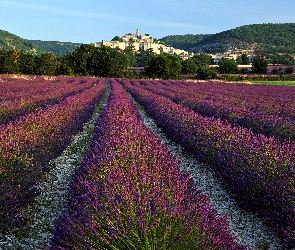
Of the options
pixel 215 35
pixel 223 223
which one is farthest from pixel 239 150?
pixel 215 35

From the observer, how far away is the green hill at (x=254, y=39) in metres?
135

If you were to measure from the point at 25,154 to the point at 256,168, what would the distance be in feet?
10.9

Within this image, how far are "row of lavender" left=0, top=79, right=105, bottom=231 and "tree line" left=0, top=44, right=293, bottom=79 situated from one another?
1780 inches

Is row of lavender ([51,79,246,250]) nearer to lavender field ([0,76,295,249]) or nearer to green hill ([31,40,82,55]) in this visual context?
lavender field ([0,76,295,249])

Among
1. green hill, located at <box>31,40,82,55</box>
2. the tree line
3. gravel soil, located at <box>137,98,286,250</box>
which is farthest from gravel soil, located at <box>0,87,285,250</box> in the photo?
green hill, located at <box>31,40,82,55</box>

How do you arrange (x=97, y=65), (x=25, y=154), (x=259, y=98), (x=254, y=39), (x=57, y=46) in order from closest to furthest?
(x=25, y=154)
(x=259, y=98)
(x=97, y=65)
(x=254, y=39)
(x=57, y=46)

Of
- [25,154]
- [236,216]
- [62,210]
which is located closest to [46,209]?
[62,210]

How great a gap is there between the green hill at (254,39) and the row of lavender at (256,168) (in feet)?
419

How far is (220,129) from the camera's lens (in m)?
6.83

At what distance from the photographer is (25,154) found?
5.05 meters

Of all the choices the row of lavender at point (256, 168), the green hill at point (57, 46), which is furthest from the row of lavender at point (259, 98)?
the green hill at point (57, 46)

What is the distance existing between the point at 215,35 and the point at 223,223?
178666 mm

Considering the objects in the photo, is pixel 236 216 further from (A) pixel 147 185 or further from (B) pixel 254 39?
(B) pixel 254 39

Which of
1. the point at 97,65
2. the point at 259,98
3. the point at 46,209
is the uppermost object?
the point at 97,65
